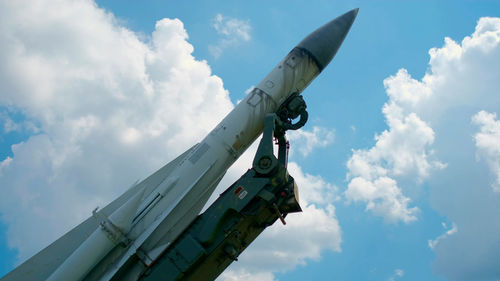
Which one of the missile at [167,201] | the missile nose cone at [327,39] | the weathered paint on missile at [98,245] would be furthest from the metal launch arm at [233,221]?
the missile nose cone at [327,39]

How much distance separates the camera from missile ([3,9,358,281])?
587 cm

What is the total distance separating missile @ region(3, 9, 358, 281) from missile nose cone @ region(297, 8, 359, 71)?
0.07 ft

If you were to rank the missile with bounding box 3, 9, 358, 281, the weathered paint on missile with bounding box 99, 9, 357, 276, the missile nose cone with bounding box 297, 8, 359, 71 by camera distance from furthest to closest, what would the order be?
the missile nose cone with bounding box 297, 8, 359, 71 → the weathered paint on missile with bounding box 99, 9, 357, 276 → the missile with bounding box 3, 9, 358, 281

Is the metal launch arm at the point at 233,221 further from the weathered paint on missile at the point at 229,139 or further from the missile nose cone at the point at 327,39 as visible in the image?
the missile nose cone at the point at 327,39

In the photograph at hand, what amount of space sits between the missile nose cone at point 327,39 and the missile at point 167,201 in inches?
0.8

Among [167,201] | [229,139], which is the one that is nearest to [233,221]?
[167,201]

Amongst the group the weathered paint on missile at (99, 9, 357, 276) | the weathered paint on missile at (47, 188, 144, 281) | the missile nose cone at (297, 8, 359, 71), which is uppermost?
the missile nose cone at (297, 8, 359, 71)

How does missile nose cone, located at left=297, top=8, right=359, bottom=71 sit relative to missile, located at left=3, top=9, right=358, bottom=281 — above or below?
above

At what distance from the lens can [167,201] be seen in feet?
21.2

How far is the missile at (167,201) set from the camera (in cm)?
587

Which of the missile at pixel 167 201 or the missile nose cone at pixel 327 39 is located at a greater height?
the missile nose cone at pixel 327 39

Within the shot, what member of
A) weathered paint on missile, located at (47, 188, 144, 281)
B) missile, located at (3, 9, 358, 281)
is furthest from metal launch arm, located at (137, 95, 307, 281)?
weathered paint on missile, located at (47, 188, 144, 281)

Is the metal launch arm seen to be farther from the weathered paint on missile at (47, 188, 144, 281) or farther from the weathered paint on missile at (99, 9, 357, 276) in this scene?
the weathered paint on missile at (47, 188, 144, 281)

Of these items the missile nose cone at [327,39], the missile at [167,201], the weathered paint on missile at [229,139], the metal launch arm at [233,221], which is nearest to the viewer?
the metal launch arm at [233,221]
